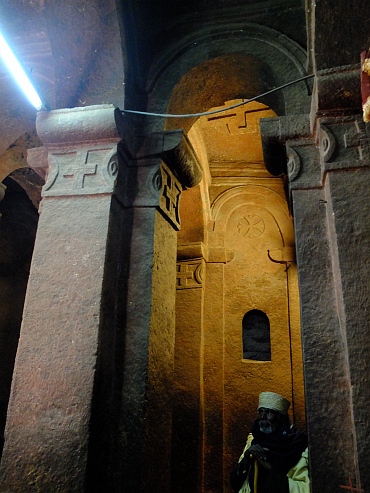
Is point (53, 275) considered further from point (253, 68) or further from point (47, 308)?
point (253, 68)

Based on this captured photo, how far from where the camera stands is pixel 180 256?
16.4ft

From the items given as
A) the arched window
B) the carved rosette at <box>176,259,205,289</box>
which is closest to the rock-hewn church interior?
the arched window

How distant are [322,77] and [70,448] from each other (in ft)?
8.84

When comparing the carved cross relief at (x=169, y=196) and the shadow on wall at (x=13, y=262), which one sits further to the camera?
the shadow on wall at (x=13, y=262)

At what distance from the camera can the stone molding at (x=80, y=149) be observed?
2.52 m

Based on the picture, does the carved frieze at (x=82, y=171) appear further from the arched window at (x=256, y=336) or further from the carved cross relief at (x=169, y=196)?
the arched window at (x=256, y=336)

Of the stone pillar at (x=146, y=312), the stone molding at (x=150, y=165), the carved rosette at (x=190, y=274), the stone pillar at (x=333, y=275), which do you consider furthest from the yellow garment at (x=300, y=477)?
the carved rosette at (x=190, y=274)

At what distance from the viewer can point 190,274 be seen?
4.83 metres

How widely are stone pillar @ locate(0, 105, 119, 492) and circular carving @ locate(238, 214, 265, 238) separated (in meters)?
→ 3.20

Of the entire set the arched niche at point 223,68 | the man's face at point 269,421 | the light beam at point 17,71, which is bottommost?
the man's face at point 269,421

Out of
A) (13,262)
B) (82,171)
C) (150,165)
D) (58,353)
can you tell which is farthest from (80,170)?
(13,262)

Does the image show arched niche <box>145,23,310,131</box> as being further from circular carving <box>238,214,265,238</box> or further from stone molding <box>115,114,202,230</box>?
circular carving <box>238,214,265,238</box>

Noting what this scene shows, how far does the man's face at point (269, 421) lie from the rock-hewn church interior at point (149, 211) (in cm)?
51

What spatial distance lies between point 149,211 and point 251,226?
3.06 meters
